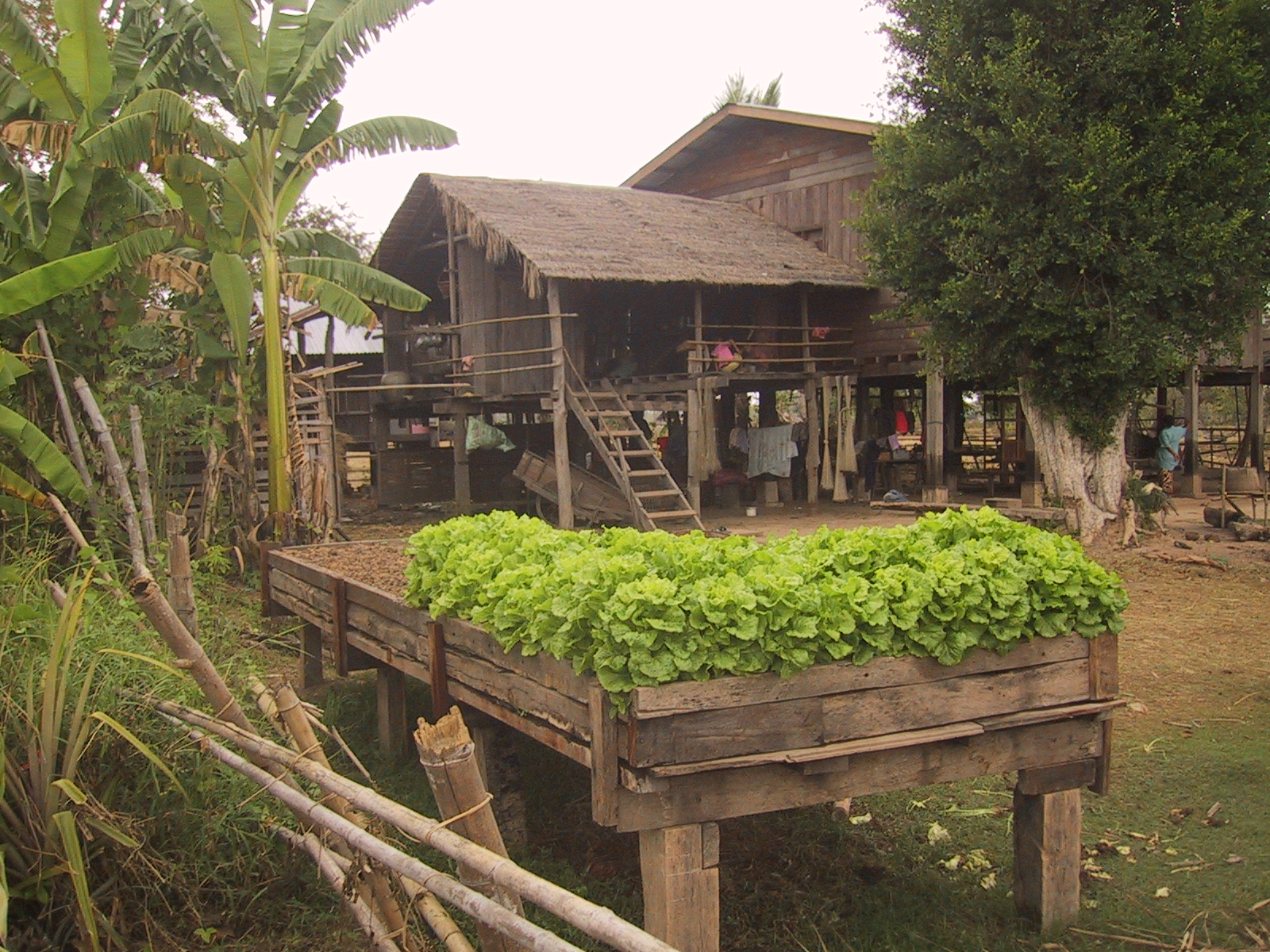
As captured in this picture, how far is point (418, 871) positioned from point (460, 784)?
0.25 meters

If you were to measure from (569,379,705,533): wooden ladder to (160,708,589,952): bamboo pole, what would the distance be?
10310 mm

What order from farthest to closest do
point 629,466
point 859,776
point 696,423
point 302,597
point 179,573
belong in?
point 696,423 < point 629,466 < point 302,597 < point 179,573 < point 859,776

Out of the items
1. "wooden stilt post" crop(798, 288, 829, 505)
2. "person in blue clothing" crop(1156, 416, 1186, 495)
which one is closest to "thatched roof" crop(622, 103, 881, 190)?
"wooden stilt post" crop(798, 288, 829, 505)

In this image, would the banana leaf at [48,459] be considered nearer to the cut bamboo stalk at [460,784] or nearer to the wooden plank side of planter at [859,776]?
the cut bamboo stalk at [460,784]

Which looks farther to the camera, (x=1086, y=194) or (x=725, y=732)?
(x=1086, y=194)

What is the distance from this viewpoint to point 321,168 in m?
11.3

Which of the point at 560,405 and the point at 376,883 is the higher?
the point at 560,405

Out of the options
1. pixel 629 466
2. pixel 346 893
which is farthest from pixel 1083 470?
pixel 346 893

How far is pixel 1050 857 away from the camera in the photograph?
14.6 feet

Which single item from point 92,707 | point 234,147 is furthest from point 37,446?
point 234,147

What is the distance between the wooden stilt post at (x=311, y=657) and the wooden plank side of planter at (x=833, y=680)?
5177 mm

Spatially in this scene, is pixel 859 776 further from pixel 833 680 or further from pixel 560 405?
pixel 560 405

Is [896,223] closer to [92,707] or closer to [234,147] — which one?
[234,147]

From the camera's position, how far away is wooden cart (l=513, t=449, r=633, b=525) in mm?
15578
